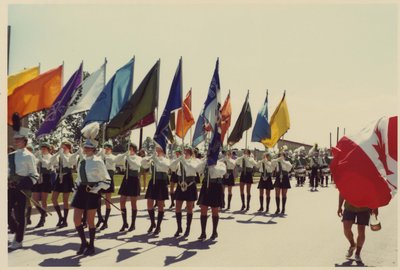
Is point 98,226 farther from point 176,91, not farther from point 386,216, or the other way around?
point 386,216

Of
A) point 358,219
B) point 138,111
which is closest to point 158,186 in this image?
point 138,111

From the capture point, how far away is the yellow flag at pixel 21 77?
11202mm

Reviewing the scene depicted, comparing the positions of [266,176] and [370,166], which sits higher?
[370,166]

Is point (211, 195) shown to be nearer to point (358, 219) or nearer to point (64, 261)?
point (358, 219)

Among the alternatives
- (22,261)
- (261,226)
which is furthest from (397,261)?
(22,261)

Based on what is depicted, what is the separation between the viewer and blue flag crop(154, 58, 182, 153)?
1015 centimetres

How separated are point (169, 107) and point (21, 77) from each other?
4.14 m

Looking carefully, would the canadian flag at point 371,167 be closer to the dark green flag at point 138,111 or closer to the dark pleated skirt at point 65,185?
the dark green flag at point 138,111

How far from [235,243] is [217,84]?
3.58m

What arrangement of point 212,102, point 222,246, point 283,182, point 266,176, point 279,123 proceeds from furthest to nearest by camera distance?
point 279,123
point 266,176
point 283,182
point 212,102
point 222,246

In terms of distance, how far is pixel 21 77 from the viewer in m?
11.6

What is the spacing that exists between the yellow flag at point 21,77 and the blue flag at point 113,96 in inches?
83.8

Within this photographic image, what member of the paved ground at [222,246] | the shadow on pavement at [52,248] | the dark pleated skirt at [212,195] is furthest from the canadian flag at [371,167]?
the shadow on pavement at [52,248]

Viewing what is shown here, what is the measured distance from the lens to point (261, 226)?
11.8 m
